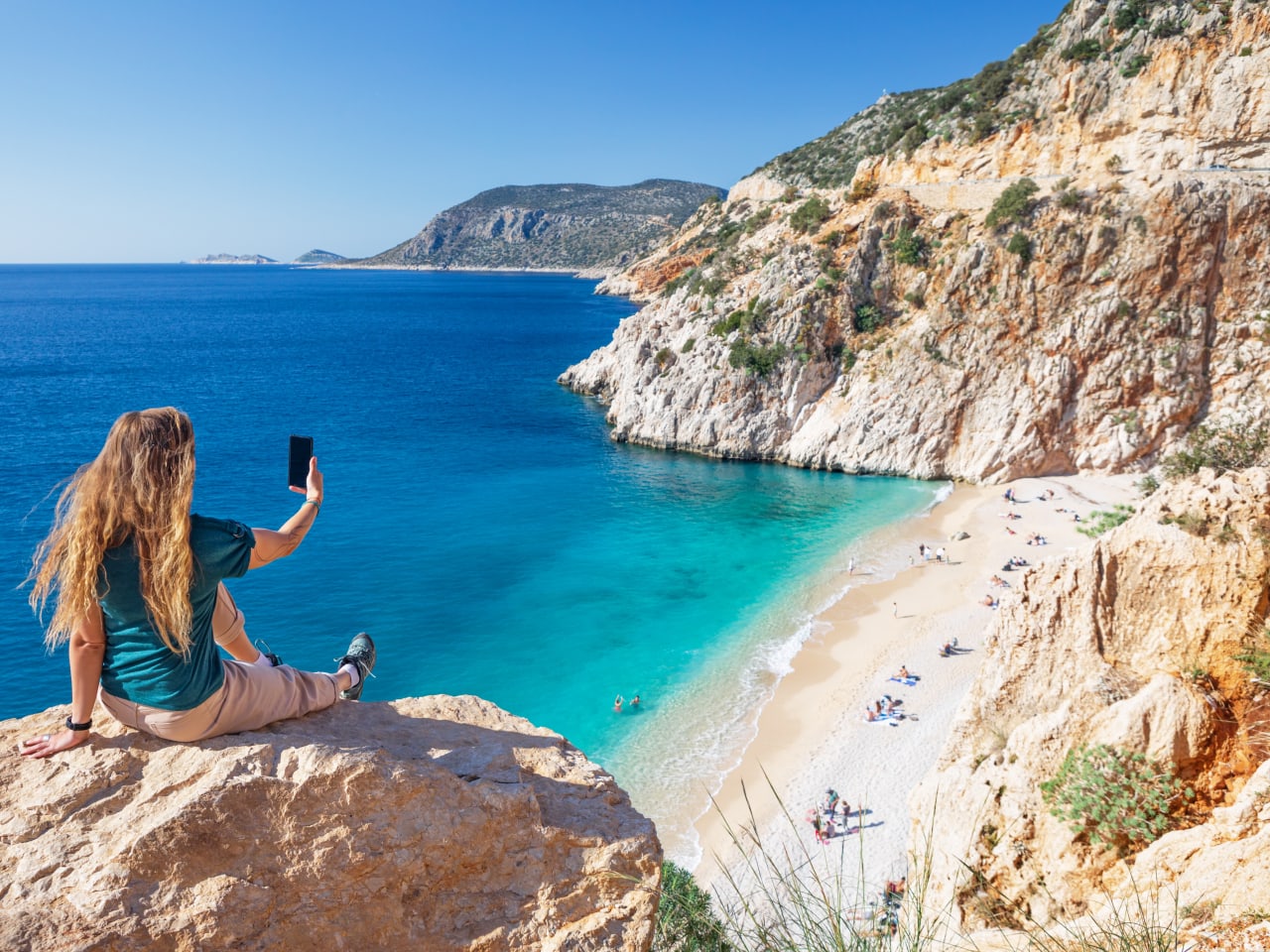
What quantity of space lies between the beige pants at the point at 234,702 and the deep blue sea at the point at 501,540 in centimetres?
138

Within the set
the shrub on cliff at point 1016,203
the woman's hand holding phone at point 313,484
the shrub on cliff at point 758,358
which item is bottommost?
the woman's hand holding phone at point 313,484

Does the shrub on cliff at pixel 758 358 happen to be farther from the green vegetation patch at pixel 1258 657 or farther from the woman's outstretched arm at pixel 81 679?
the woman's outstretched arm at pixel 81 679

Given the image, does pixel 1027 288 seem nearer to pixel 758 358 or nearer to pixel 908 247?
pixel 908 247

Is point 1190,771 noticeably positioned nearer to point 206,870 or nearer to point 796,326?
point 206,870

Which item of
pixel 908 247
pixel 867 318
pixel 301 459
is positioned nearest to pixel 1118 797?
pixel 301 459

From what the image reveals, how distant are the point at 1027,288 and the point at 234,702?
138ft

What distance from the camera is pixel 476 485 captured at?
39.0 meters

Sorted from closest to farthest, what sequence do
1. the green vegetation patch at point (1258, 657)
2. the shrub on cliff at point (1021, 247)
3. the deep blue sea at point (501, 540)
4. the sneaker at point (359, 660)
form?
the sneaker at point (359, 660) < the green vegetation patch at point (1258, 657) < the deep blue sea at point (501, 540) < the shrub on cliff at point (1021, 247)

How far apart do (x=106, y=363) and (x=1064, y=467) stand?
253 ft

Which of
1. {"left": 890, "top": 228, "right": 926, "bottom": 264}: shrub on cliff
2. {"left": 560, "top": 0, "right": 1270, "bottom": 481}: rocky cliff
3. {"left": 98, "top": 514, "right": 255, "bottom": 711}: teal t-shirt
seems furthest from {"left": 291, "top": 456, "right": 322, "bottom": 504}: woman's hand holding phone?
{"left": 890, "top": 228, "right": 926, "bottom": 264}: shrub on cliff

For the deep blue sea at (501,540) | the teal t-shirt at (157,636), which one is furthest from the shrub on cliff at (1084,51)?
the teal t-shirt at (157,636)

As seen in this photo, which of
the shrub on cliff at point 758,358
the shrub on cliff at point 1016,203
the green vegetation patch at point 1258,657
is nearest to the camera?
the green vegetation patch at point 1258,657

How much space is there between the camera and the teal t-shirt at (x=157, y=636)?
10.9ft

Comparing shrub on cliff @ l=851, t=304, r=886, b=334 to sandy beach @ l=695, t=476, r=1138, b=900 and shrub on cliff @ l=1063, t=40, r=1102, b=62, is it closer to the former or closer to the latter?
sandy beach @ l=695, t=476, r=1138, b=900
